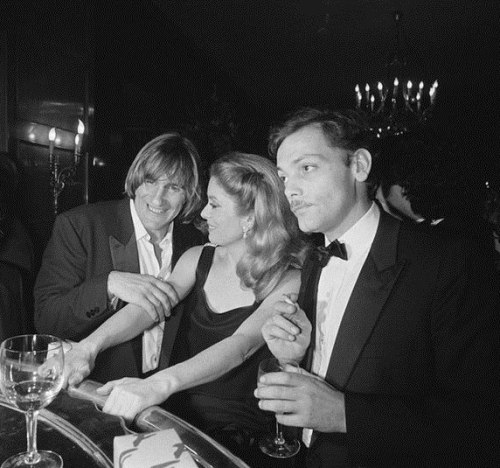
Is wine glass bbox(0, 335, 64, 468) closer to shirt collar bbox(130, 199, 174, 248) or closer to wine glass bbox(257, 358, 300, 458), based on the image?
wine glass bbox(257, 358, 300, 458)

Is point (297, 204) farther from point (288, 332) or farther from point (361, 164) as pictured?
point (288, 332)

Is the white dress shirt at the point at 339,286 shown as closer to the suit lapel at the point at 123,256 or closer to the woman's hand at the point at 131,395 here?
the woman's hand at the point at 131,395

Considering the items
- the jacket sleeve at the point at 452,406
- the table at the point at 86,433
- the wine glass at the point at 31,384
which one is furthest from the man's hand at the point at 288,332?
the wine glass at the point at 31,384

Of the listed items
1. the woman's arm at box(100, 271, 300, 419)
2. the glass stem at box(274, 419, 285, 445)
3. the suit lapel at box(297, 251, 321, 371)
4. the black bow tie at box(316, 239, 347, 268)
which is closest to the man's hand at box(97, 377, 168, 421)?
the woman's arm at box(100, 271, 300, 419)

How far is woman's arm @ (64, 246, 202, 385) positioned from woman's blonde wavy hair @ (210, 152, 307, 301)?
0.34 metres

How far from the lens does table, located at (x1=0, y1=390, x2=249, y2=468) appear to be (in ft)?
4.22

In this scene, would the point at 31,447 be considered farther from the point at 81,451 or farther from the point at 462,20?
the point at 462,20

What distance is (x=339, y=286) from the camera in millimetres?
1876

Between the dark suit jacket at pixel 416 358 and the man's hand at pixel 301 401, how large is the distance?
0.05m

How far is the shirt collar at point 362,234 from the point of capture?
1813mm

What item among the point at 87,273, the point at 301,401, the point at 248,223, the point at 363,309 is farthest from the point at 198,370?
the point at 87,273

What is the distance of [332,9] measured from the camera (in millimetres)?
5793

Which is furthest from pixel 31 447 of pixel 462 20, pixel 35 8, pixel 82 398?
pixel 462 20

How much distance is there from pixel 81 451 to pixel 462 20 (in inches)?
270
